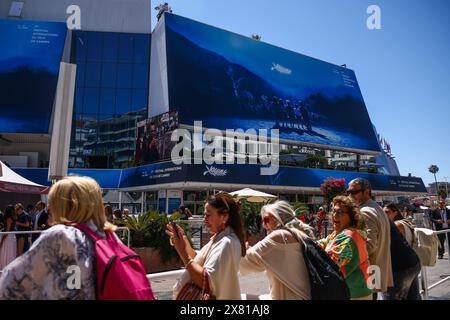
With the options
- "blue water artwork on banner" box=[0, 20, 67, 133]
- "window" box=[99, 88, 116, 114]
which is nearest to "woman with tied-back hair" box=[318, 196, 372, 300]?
"blue water artwork on banner" box=[0, 20, 67, 133]

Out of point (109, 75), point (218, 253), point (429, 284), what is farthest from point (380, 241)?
point (109, 75)

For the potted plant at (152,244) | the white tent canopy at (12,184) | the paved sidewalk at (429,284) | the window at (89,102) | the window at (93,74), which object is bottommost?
the paved sidewalk at (429,284)

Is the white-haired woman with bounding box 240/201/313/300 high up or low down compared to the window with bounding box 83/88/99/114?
down

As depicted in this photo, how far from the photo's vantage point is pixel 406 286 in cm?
368

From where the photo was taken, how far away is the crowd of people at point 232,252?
5.21 feet

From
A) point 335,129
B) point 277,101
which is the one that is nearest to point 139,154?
point 277,101

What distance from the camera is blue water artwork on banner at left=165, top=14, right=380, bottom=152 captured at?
30484 mm

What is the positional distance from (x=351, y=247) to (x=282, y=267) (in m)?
0.88

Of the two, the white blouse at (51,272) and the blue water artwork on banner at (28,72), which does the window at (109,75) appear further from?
the white blouse at (51,272)

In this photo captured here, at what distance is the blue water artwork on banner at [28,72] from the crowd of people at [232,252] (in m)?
32.0

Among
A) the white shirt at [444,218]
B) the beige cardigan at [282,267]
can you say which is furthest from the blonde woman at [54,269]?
the white shirt at [444,218]

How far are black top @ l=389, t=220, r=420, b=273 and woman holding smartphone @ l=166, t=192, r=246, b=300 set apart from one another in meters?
1.91

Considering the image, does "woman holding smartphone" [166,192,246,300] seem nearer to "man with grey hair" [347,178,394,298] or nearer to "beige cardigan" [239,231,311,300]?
"beige cardigan" [239,231,311,300]
